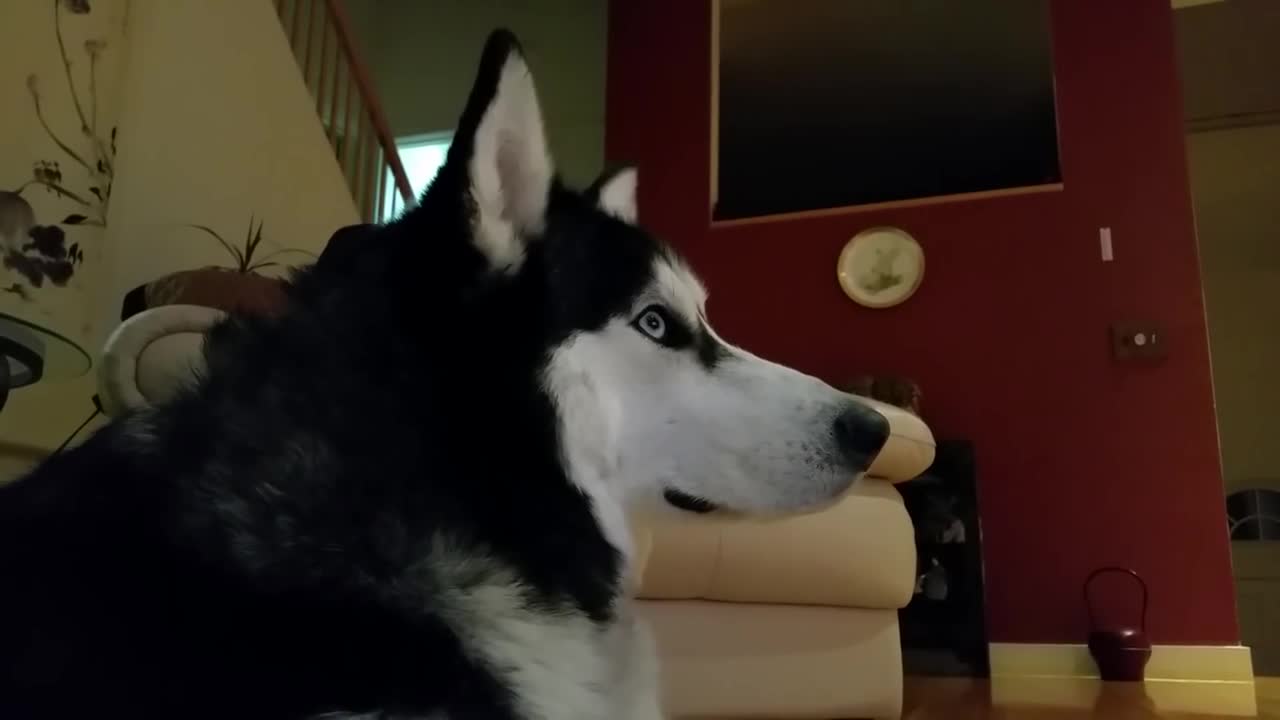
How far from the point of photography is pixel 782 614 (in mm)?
1953

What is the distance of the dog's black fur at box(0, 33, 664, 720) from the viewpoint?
65 centimetres

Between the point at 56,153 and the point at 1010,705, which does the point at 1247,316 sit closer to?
the point at 1010,705

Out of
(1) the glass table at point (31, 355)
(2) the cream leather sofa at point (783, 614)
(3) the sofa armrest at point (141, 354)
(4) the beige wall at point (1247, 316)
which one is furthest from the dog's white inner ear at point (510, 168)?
(4) the beige wall at point (1247, 316)

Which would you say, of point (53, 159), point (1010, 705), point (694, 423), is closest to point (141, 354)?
point (694, 423)

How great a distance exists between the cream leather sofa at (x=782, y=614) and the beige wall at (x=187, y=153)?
72.4 inches

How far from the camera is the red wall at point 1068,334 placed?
142 inches

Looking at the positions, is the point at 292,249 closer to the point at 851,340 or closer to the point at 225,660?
the point at 851,340

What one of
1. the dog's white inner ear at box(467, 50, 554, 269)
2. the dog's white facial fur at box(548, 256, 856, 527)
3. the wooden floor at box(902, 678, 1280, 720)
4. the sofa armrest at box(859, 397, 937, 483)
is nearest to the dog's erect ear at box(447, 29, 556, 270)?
the dog's white inner ear at box(467, 50, 554, 269)

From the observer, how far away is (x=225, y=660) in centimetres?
65

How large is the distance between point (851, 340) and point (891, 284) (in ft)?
0.97

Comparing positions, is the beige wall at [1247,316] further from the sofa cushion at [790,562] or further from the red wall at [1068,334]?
the sofa cushion at [790,562]

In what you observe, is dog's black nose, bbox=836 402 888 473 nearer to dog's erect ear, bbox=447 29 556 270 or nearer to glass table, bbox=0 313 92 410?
dog's erect ear, bbox=447 29 556 270

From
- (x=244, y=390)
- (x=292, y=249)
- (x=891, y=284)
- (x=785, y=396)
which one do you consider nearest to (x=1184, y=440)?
(x=891, y=284)

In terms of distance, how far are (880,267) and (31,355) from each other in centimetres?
325
